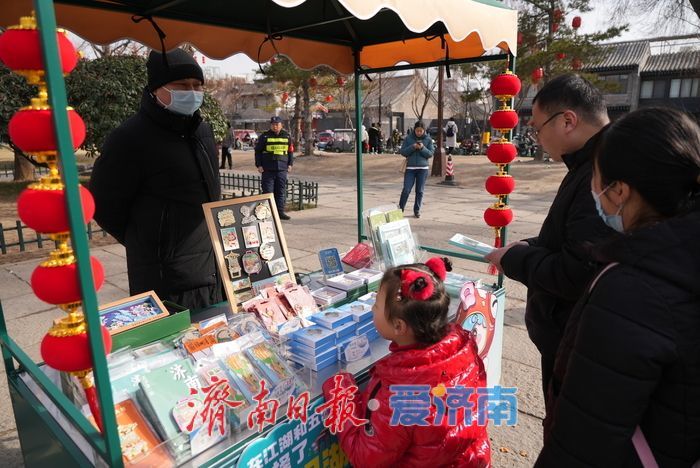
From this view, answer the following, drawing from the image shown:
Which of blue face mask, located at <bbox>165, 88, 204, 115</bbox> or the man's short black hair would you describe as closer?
the man's short black hair

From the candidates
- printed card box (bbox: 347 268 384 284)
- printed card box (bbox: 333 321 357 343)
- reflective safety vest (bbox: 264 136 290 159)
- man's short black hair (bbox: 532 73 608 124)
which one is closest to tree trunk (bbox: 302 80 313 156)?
reflective safety vest (bbox: 264 136 290 159)

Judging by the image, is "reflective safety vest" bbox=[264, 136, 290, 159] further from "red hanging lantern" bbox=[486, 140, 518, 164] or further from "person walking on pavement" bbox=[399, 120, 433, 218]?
"red hanging lantern" bbox=[486, 140, 518, 164]

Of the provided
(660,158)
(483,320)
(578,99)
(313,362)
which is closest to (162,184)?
(313,362)

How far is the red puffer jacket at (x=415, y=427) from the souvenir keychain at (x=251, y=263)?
104 cm

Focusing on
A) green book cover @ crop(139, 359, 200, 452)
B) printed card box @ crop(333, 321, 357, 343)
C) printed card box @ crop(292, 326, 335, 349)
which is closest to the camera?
green book cover @ crop(139, 359, 200, 452)

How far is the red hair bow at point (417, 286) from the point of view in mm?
1471

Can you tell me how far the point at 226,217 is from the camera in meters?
2.34

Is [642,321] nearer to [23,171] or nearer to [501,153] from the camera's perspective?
[501,153]

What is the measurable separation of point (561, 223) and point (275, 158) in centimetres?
717

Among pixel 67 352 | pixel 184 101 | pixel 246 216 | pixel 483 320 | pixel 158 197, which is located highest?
pixel 184 101

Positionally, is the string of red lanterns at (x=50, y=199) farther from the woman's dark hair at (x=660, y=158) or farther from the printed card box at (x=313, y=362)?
the woman's dark hair at (x=660, y=158)

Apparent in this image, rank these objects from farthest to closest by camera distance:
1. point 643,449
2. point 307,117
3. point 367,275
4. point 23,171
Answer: point 307,117 < point 23,171 < point 367,275 < point 643,449

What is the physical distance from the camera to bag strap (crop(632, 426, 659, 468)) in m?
1.05

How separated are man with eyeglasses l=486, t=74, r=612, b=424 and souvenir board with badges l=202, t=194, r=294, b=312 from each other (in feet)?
3.84
